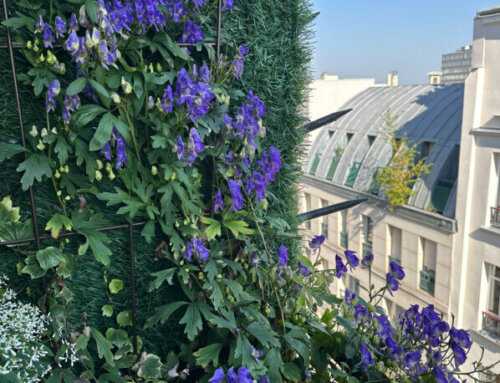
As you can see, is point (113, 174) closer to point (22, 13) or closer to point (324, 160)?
point (22, 13)

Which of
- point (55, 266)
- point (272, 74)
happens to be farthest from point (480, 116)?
point (55, 266)

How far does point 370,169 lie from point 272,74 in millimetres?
9945

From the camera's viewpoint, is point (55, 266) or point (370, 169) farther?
point (370, 169)

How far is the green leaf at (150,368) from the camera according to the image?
1.62m

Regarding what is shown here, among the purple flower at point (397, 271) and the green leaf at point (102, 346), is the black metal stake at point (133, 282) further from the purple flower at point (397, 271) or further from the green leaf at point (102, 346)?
the purple flower at point (397, 271)

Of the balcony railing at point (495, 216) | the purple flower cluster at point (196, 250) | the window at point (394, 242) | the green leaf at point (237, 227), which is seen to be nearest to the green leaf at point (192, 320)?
the purple flower cluster at point (196, 250)

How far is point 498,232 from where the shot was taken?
8430 millimetres

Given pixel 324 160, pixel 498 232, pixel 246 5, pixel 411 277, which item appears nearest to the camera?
pixel 246 5

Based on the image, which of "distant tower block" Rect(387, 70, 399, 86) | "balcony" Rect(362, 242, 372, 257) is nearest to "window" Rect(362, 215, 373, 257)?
"balcony" Rect(362, 242, 372, 257)

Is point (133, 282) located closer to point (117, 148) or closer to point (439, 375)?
point (117, 148)

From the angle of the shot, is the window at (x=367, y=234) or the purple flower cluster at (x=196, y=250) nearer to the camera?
the purple flower cluster at (x=196, y=250)

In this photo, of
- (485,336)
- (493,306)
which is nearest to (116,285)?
(485,336)

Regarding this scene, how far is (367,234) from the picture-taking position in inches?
443

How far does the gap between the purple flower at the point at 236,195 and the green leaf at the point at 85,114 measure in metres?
0.44
